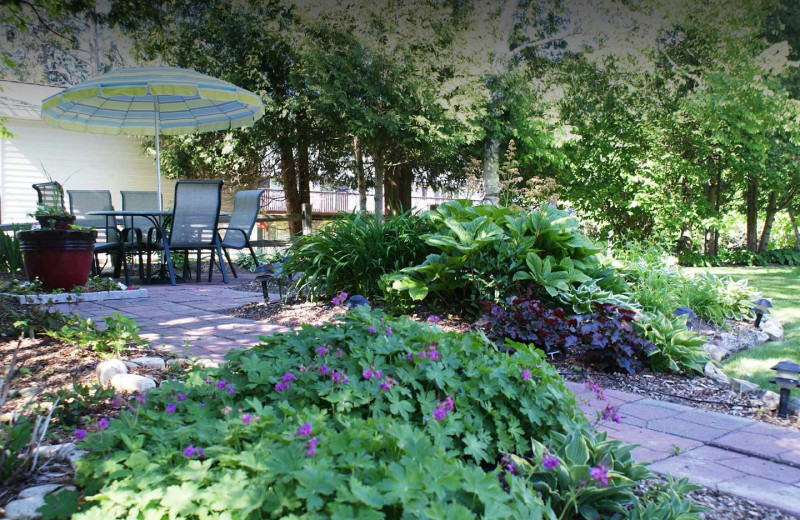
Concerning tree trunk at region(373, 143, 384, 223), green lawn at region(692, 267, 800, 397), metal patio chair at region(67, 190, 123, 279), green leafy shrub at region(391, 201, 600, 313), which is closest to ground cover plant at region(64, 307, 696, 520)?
green leafy shrub at region(391, 201, 600, 313)

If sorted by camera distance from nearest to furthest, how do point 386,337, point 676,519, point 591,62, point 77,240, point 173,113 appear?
point 676,519 → point 386,337 → point 77,240 → point 173,113 → point 591,62

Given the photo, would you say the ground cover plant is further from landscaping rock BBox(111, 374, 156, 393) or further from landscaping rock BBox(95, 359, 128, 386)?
landscaping rock BBox(95, 359, 128, 386)

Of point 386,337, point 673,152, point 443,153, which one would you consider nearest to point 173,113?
point 443,153

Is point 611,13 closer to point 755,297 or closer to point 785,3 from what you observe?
point 785,3

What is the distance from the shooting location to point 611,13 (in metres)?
12.2

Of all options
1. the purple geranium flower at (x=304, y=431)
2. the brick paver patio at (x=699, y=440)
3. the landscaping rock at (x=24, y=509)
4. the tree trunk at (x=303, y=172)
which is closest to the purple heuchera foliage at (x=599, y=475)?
the brick paver patio at (x=699, y=440)

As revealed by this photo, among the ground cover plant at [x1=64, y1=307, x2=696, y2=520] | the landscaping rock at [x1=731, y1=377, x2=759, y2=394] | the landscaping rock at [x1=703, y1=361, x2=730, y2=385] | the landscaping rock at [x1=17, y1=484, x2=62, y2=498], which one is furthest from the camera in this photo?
the landscaping rock at [x1=703, y1=361, x2=730, y2=385]

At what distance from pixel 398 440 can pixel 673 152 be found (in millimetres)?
10824

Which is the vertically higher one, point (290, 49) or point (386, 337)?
point (290, 49)

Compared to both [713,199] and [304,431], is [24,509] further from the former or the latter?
[713,199]

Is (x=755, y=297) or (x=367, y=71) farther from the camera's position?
(x=367, y=71)

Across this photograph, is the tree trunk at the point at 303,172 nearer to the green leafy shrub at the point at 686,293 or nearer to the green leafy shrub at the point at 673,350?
the green leafy shrub at the point at 686,293

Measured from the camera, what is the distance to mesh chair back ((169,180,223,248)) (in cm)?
585

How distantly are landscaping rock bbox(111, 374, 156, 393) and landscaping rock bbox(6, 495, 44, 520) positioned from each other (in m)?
0.82
